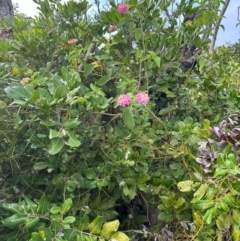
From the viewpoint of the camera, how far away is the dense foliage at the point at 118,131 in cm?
112

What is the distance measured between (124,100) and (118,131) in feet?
0.42

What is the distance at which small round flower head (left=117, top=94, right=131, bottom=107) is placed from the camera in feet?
4.20

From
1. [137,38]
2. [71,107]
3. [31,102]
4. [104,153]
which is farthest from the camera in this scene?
[137,38]

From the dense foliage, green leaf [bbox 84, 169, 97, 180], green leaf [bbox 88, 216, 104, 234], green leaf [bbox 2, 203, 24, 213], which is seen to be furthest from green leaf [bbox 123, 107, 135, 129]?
green leaf [bbox 2, 203, 24, 213]

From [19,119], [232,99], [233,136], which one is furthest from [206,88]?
[19,119]

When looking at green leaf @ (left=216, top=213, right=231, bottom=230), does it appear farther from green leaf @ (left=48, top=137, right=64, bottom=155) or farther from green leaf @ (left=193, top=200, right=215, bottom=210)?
green leaf @ (left=48, top=137, right=64, bottom=155)

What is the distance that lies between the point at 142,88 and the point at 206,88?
1.10ft

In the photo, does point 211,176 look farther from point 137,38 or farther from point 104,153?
point 137,38

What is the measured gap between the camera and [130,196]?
1.29 metres

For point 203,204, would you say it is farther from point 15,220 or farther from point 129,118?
point 15,220

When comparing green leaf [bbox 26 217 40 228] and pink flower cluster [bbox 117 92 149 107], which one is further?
pink flower cluster [bbox 117 92 149 107]

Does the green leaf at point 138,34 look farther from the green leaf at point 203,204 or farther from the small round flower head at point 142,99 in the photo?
the green leaf at point 203,204

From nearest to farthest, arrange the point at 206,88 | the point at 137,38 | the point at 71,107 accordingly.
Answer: the point at 71,107 → the point at 137,38 → the point at 206,88

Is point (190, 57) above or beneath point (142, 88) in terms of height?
above
